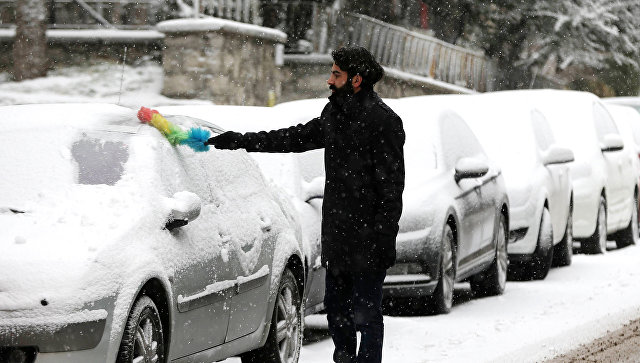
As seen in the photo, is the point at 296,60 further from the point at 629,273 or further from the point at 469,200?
the point at 469,200

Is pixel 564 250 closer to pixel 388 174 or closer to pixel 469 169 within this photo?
pixel 469 169

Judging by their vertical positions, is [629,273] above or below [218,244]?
below

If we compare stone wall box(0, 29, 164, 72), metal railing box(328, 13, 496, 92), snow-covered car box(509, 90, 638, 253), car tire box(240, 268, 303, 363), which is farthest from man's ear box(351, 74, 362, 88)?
metal railing box(328, 13, 496, 92)

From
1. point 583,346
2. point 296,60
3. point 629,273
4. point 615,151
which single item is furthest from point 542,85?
point 583,346

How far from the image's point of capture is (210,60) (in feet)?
81.0

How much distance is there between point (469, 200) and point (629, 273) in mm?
3132

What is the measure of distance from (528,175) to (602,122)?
11.7 ft

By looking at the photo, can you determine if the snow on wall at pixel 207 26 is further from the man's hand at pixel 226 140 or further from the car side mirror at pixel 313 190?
the man's hand at pixel 226 140

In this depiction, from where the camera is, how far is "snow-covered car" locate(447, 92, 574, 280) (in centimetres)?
1397

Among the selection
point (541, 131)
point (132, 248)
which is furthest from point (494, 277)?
point (132, 248)

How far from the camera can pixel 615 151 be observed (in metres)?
17.6

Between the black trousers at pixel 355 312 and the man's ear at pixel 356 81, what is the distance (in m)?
0.93

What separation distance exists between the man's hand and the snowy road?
6.12 ft

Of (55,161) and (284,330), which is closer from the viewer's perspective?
(55,161)
